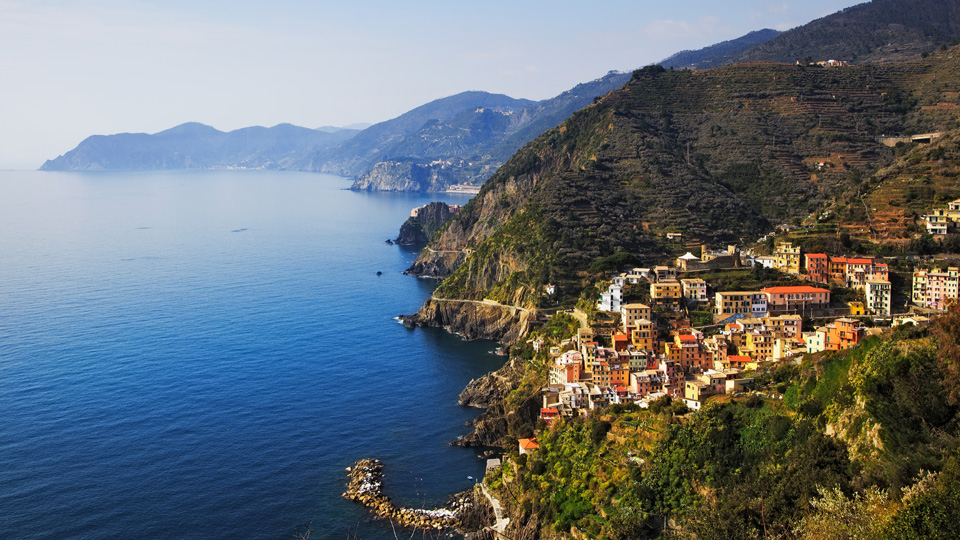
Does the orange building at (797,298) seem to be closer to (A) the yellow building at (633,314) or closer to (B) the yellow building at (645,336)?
(A) the yellow building at (633,314)

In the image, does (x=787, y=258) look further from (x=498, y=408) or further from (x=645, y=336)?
(x=498, y=408)

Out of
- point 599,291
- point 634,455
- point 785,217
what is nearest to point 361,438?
point 634,455

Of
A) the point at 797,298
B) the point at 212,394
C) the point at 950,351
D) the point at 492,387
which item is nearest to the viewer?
the point at 950,351

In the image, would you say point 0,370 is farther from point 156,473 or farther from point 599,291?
point 599,291

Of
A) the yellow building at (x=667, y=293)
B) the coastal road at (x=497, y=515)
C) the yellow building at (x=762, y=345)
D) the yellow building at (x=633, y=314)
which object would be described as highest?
the yellow building at (x=667, y=293)

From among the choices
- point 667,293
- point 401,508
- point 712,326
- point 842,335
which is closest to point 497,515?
point 401,508

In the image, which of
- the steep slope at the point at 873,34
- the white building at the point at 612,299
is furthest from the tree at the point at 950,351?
the steep slope at the point at 873,34

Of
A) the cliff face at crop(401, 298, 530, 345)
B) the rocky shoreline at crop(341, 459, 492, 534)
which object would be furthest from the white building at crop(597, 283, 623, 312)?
the rocky shoreline at crop(341, 459, 492, 534)
